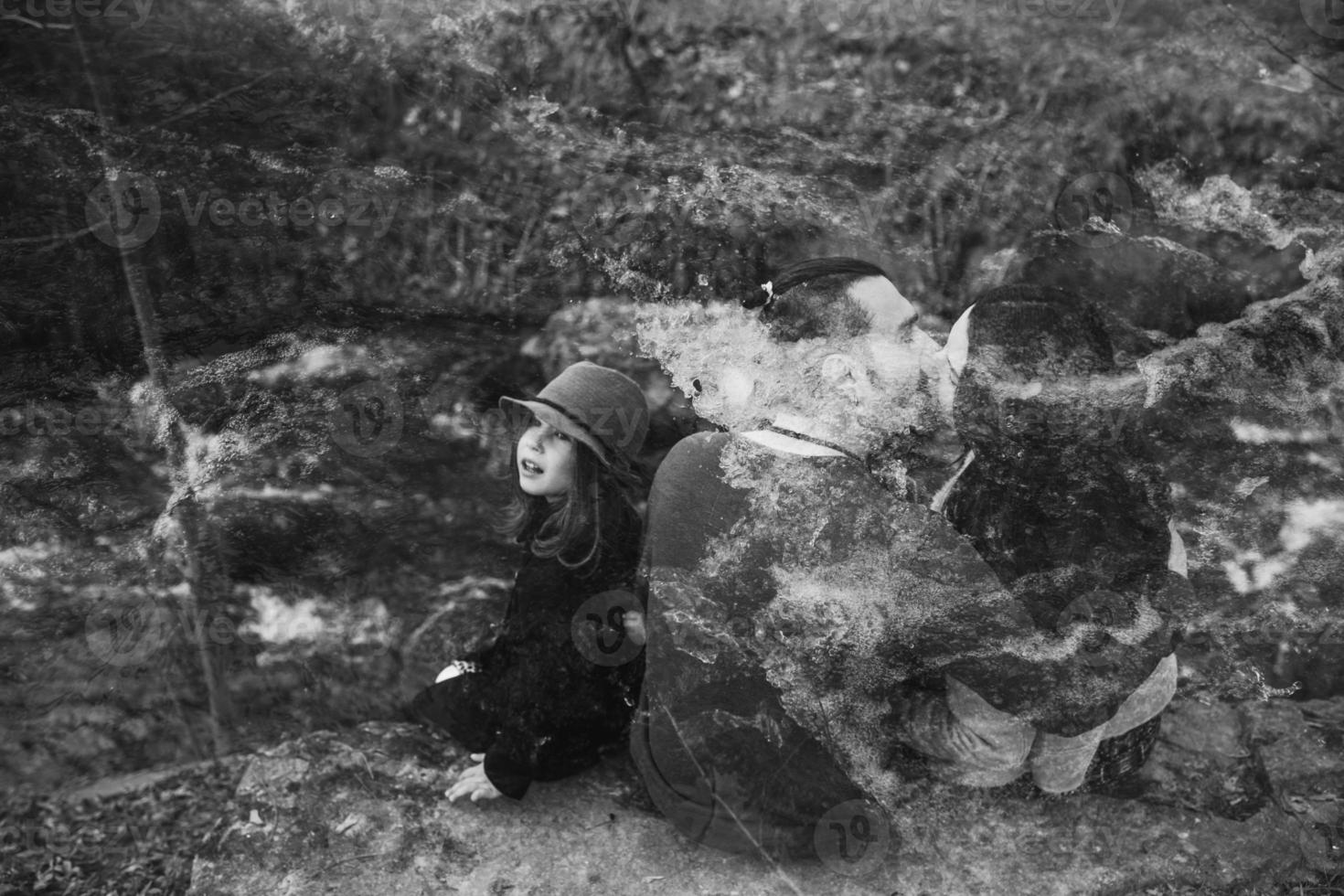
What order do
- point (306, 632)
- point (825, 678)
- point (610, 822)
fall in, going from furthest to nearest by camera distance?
point (306, 632)
point (610, 822)
point (825, 678)

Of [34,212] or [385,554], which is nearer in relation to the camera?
[34,212]

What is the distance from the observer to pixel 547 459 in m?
2.78

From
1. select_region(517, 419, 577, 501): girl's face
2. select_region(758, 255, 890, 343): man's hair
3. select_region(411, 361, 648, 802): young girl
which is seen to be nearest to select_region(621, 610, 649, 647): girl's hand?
select_region(411, 361, 648, 802): young girl

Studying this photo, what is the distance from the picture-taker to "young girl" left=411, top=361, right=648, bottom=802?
9.05 ft

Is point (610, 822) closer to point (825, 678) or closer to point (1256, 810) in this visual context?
point (825, 678)

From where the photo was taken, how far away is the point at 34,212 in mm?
2807

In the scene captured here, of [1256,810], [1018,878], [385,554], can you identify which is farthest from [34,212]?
[1256,810]

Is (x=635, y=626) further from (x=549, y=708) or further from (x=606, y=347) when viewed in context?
(x=606, y=347)

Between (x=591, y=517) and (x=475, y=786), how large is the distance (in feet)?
2.57

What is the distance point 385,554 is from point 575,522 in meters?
0.65

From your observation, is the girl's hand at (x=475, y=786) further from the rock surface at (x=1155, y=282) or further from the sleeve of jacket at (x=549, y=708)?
the rock surface at (x=1155, y=282)

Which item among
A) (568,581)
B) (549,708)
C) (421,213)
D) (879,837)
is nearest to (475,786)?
Result: (549,708)

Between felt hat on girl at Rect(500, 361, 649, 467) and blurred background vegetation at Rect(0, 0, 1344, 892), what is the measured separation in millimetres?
223

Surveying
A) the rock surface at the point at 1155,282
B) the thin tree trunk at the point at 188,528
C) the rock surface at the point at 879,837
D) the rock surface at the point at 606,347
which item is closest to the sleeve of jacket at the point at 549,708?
the rock surface at the point at 879,837
